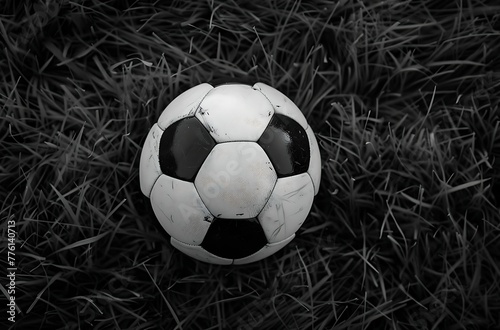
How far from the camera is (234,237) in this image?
1.74m

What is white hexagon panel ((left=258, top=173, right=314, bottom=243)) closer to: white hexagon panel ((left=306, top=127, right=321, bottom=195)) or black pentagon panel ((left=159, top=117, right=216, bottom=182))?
white hexagon panel ((left=306, top=127, right=321, bottom=195))

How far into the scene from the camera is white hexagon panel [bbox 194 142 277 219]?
167 centimetres

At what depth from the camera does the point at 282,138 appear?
1.75m

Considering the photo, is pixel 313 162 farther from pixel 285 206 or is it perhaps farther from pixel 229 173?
pixel 229 173

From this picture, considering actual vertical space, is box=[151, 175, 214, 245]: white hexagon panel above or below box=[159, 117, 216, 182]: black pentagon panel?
below

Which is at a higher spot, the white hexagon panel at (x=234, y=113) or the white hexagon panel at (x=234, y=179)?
the white hexagon panel at (x=234, y=113)

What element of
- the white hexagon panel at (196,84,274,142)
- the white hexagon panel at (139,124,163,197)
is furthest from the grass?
the white hexagon panel at (196,84,274,142)

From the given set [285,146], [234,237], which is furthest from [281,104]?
[234,237]

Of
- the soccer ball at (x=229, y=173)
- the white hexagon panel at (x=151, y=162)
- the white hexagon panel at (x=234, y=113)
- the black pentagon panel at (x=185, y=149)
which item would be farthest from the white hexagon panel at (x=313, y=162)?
the white hexagon panel at (x=151, y=162)

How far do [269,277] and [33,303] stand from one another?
1.05 meters

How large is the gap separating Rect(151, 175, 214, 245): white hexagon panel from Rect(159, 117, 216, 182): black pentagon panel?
40 mm

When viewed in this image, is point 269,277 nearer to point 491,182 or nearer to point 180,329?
point 180,329

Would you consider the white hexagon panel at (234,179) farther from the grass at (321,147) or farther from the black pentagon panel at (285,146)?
the grass at (321,147)

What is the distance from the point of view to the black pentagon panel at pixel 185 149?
1.69 meters
